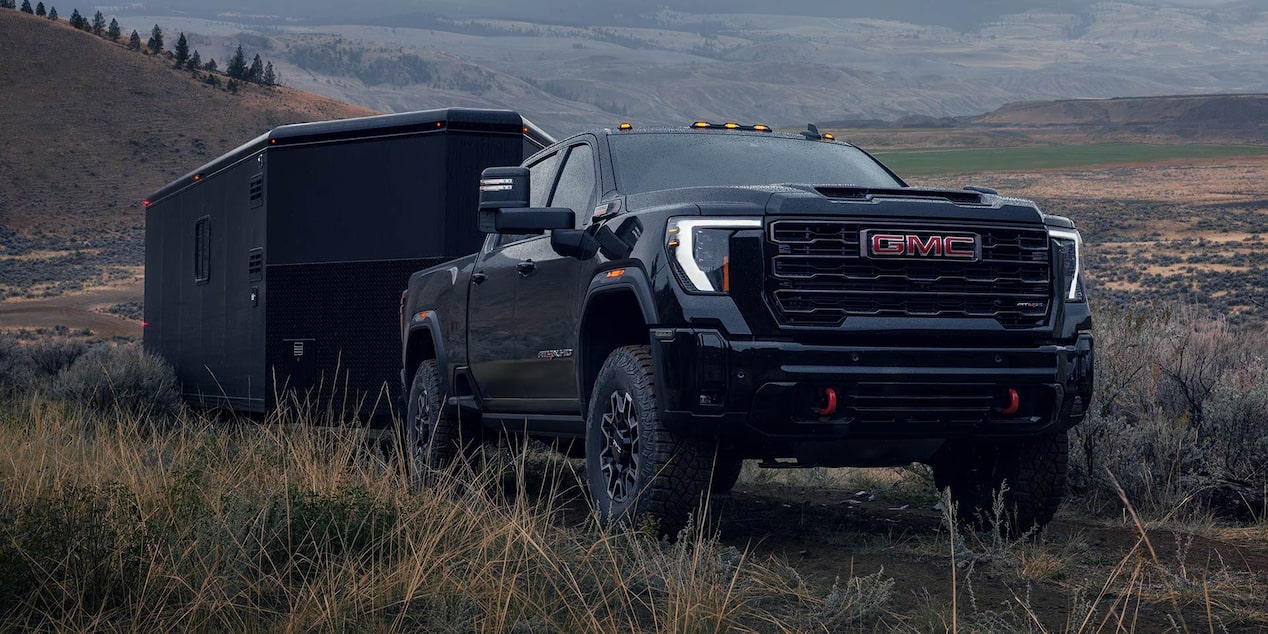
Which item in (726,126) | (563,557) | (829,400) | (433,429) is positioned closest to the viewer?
(563,557)

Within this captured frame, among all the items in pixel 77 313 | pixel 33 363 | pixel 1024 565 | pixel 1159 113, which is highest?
pixel 1159 113

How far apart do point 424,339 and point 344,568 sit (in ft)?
15.7

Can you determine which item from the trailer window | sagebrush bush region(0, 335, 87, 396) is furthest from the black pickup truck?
sagebrush bush region(0, 335, 87, 396)

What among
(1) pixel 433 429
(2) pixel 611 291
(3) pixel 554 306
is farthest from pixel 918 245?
(1) pixel 433 429

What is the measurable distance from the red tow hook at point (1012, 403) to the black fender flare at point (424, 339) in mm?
3807

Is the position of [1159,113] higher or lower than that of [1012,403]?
higher

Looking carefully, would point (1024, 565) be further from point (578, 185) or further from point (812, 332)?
point (578, 185)

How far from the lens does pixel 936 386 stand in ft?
19.5

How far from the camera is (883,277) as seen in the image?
5.93 meters

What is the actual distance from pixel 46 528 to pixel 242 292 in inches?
311

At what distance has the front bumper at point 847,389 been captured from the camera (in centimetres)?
574

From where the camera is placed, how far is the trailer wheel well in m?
6.66

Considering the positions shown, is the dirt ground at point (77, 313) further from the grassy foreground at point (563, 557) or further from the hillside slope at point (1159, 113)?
the hillside slope at point (1159, 113)

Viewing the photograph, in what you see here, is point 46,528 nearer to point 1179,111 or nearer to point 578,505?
point 578,505
